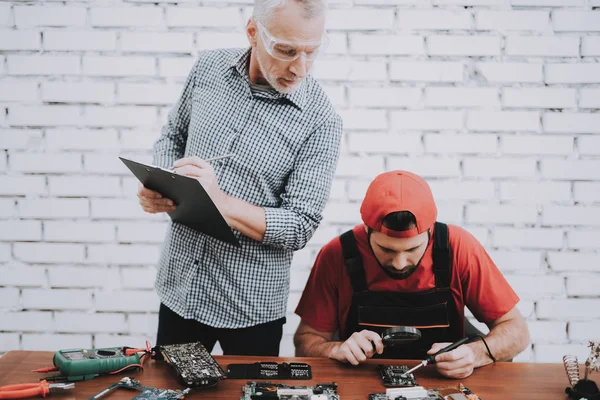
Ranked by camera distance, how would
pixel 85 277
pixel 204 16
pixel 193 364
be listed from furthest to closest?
pixel 85 277 → pixel 204 16 → pixel 193 364

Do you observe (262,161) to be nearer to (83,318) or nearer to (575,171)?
(83,318)

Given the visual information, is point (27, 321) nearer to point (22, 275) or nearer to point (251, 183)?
point (22, 275)

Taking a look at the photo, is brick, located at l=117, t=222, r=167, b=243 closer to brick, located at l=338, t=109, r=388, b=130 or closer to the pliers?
brick, located at l=338, t=109, r=388, b=130

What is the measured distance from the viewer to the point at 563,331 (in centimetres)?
228

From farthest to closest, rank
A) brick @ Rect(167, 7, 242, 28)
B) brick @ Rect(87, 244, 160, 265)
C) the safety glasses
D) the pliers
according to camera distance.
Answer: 1. brick @ Rect(87, 244, 160, 265)
2. brick @ Rect(167, 7, 242, 28)
3. the safety glasses
4. the pliers

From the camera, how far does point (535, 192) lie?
2217mm

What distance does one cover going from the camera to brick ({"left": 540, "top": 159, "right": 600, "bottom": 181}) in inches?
86.8

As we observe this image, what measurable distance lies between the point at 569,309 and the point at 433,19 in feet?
4.28

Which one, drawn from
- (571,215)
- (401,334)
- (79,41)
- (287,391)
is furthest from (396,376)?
(79,41)

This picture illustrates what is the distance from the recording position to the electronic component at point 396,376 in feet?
4.25

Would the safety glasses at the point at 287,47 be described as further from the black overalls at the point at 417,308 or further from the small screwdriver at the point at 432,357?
the small screwdriver at the point at 432,357

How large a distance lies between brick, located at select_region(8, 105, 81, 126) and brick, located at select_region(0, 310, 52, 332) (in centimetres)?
79

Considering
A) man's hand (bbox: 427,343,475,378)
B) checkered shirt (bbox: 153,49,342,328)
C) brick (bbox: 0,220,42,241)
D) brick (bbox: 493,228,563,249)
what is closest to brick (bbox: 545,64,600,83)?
brick (bbox: 493,228,563,249)

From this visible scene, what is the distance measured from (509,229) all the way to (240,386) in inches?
55.8
